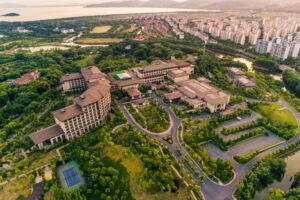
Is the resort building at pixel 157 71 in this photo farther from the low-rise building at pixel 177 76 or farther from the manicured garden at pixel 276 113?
the manicured garden at pixel 276 113

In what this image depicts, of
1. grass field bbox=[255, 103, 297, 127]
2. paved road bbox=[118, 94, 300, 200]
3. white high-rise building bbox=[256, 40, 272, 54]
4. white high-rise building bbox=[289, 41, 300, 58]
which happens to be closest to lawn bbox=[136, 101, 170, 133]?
paved road bbox=[118, 94, 300, 200]

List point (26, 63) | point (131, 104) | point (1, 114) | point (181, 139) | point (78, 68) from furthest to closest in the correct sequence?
point (26, 63), point (78, 68), point (131, 104), point (1, 114), point (181, 139)

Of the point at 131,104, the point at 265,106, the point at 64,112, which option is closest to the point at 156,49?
the point at 131,104

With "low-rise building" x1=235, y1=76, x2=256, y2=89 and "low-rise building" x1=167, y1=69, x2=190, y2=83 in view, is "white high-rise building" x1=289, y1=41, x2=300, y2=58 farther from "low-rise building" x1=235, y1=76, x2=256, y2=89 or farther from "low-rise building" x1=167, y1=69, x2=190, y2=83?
"low-rise building" x1=167, y1=69, x2=190, y2=83

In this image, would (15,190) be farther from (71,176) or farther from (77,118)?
(77,118)

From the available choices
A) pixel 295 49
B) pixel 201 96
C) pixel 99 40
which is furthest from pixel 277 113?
pixel 99 40

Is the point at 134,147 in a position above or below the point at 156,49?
below

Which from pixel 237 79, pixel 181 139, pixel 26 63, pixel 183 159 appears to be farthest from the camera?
pixel 26 63

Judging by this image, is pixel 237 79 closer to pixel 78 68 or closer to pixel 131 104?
pixel 131 104
